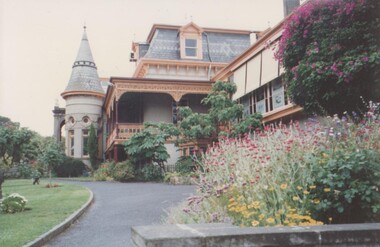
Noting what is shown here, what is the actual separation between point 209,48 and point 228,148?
22.4 metres

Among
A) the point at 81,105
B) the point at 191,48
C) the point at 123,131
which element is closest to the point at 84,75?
the point at 81,105

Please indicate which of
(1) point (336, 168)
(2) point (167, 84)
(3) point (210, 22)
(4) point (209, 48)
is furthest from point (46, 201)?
(3) point (210, 22)

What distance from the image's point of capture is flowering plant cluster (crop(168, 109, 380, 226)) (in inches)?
170

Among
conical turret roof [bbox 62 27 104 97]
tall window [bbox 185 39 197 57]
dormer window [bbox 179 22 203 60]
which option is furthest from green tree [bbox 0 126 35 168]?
tall window [bbox 185 39 197 57]

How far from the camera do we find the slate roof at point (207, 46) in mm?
28309

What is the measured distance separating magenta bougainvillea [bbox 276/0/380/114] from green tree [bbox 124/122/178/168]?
9707 millimetres

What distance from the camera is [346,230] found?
10.7 ft

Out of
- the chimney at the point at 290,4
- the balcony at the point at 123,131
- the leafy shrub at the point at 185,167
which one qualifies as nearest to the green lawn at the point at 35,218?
the leafy shrub at the point at 185,167

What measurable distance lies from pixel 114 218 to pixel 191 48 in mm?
21450

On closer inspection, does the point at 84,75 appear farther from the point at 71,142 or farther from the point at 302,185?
the point at 302,185

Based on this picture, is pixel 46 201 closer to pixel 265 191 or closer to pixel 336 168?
pixel 265 191

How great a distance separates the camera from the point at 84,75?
1302 inches

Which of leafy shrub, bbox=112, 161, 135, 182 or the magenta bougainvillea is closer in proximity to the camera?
the magenta bougainvillea

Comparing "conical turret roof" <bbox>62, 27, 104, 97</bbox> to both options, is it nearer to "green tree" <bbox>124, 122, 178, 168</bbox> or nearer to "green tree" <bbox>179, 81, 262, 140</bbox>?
"green tree" <bbox>124, 122, 178, 168</bbox>
